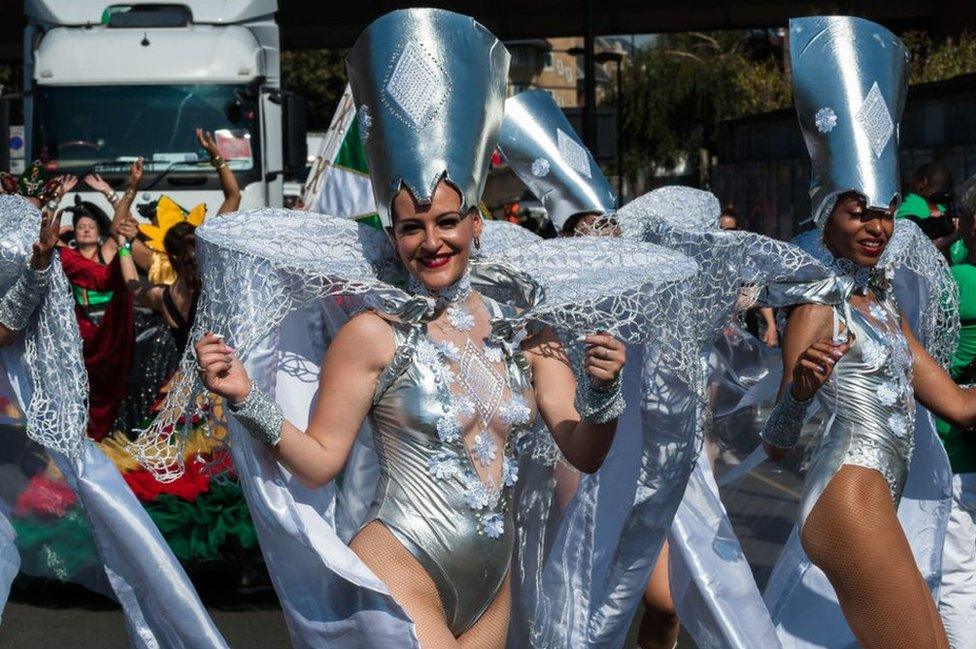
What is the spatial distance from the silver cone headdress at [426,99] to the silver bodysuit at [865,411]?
1425 mm

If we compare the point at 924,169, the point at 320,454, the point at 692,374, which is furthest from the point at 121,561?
the point at 924,169

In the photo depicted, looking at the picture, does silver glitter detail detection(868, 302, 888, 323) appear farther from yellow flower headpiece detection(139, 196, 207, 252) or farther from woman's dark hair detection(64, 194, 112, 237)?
woman's dark hair detection(64, 194, 112, 237)

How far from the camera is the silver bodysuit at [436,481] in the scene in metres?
3.74

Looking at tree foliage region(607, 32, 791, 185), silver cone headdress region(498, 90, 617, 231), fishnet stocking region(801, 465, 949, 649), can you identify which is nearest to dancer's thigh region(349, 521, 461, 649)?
fishnet stocking region(801, 465, 949, 649)

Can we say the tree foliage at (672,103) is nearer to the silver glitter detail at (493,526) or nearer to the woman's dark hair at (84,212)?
the woman's dark hair at (84,212)

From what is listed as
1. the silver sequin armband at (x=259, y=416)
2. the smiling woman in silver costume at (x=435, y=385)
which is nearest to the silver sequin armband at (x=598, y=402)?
the smiling woman in silver costume at (x=435, y=385)

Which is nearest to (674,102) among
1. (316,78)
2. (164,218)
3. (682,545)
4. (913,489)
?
(316,78)

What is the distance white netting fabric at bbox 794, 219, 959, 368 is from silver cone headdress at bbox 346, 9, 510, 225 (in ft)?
5.62

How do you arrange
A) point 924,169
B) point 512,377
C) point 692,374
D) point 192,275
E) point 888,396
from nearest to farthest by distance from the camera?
point 512,377, point 692,374, point 888,396, point 192,275, point 924,169

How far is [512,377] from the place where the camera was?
155 inches

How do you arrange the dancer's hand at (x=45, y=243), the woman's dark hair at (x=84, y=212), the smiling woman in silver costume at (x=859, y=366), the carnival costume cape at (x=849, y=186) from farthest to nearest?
the woman's dark hair at (x=84, y=212) < the dancer's hand at (x=45, y=243) < the carnival costume cape at (x=849, y=186) < the smiling woman in silver costume at (x=859, y=366)

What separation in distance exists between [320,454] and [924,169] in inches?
289

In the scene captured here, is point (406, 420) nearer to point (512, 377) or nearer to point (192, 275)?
point (512, 377)

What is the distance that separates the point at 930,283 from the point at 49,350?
2799mm
